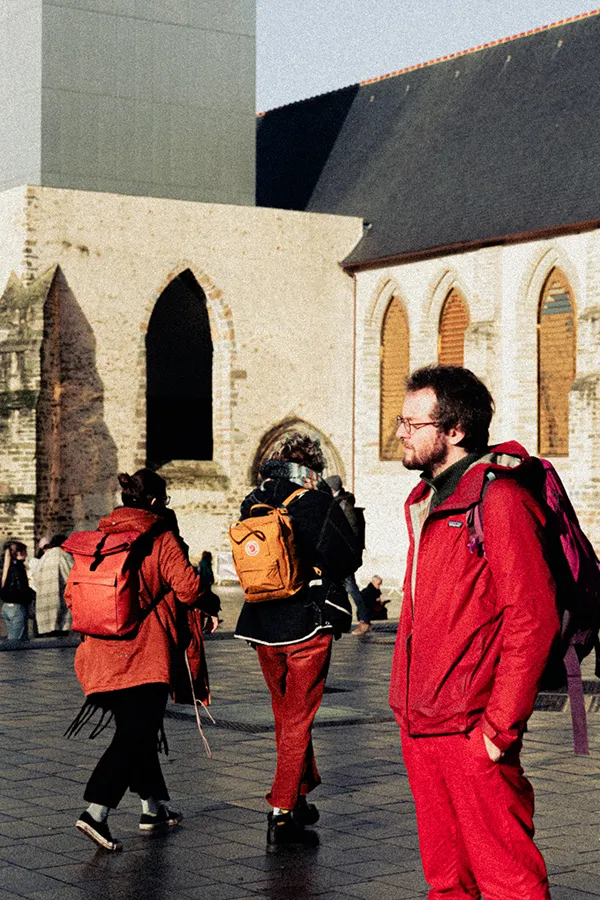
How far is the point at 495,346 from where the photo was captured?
27922 millimetres

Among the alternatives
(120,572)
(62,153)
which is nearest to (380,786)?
(120,572)

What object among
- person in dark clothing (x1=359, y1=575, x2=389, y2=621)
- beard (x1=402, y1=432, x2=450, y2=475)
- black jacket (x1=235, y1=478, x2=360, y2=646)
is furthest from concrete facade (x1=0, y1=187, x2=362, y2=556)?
beard (x1=402, y1=432, x2=450, y2=475)

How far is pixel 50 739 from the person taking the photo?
9.99m

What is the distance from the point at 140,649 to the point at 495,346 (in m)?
21.3

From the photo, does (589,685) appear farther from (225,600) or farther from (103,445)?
(103,445)

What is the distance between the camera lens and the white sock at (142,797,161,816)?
24.1ft

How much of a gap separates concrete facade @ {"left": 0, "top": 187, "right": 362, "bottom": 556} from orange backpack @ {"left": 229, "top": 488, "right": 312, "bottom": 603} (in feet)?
67.4

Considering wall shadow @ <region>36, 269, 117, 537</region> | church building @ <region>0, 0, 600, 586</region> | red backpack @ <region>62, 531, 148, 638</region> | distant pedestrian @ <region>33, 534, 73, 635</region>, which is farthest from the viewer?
wall shadow @ <region>36, 269, 117, 537</region>

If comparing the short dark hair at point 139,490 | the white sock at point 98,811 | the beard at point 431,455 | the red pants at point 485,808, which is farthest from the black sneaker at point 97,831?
the beard at point 431,455

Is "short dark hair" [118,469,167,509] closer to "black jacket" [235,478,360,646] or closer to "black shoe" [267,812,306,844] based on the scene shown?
"black jacket" [235,478,360,646]

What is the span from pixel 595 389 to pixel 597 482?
147cm

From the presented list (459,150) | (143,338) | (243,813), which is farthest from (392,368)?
(243,813)

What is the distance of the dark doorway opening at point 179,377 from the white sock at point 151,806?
2329 centimetres

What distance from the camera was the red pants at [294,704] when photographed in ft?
23.4
